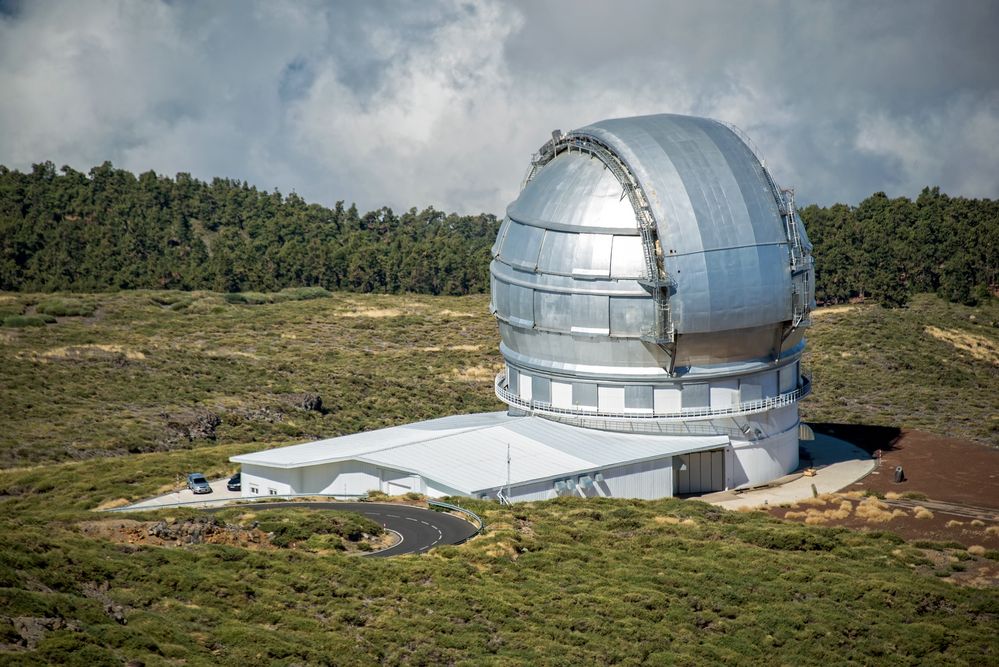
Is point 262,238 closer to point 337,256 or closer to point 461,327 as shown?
point 337,256

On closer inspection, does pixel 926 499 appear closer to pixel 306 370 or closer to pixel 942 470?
pixel 942 470

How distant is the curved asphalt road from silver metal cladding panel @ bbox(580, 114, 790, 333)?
12.8 m

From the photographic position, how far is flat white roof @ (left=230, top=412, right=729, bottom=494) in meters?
48.8

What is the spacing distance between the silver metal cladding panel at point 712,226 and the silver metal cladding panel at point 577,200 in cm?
119

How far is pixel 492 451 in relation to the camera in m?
50.8

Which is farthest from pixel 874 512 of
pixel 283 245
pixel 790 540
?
pixel 283 245

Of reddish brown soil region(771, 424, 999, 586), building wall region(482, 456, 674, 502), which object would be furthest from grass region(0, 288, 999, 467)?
building wall region(482, 456, 674, 502)

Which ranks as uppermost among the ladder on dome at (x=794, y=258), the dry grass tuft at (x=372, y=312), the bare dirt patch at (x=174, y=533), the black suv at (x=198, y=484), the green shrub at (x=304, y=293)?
the ladder on dome at (x=794, y=258)

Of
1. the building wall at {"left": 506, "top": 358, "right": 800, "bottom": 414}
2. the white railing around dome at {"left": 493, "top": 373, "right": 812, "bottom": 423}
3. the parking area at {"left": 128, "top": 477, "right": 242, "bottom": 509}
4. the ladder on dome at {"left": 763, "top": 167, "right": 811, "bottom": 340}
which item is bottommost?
the parking area at {"left": 128, "top": 477, "right": 242, "bottom": 509}

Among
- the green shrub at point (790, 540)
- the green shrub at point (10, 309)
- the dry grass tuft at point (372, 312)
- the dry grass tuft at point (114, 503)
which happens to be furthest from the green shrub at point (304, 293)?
the green shrub at point (790, 540)

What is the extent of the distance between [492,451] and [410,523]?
7.78 meters

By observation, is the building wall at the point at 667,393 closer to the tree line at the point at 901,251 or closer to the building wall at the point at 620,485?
the building wall at the point at 620,485

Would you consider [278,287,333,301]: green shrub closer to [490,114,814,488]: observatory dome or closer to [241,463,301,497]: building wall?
[490,114,814,488]: observatory dome

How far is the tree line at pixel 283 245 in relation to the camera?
11831 centimetres
